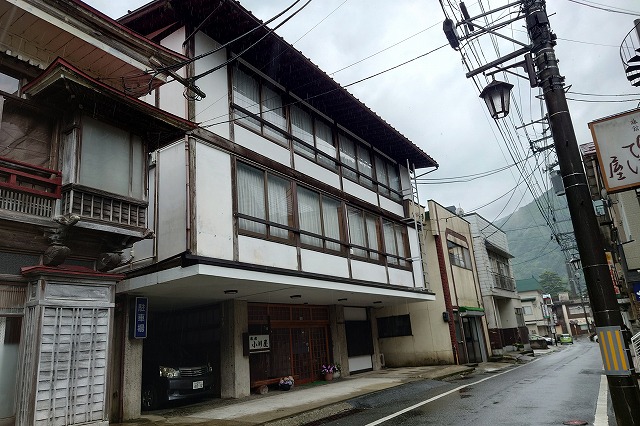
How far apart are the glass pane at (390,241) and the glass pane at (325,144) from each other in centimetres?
404

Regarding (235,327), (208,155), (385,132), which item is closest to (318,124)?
(385,132)

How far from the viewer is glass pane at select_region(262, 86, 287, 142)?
13.6 metres

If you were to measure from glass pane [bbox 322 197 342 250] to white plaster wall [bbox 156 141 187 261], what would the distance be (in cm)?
532

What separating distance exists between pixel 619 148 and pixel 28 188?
33.5 ft

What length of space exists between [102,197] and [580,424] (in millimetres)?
10012

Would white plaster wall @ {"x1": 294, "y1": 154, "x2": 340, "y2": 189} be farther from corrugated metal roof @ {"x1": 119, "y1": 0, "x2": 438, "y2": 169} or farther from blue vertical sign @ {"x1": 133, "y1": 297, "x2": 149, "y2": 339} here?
blue vertical sign @ {"x1": 133, "y1": 297, "x2": 149, "y2": 339}

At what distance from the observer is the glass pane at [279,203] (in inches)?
491

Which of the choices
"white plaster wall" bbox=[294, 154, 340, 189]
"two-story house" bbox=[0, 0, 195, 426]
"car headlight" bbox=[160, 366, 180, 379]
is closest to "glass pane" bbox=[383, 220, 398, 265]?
"white plaster wall" bbox=[294, 154, 340, 189]

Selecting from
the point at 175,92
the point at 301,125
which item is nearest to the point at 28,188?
the point at 175,92

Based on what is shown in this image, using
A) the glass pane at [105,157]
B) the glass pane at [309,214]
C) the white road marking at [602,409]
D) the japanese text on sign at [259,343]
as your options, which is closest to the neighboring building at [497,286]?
the white road marking at [602,409]

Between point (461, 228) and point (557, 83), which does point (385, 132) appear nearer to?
point (461, 228)

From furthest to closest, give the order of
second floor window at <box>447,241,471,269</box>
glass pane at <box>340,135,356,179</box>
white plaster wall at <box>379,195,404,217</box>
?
1. second floor window at <box>447,241,471,269</box>
2. white plaster wall at <box>379,195,404,217</box>
3. glass pane at <box>340,135,356,179</box>

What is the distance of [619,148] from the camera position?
7.32 meters

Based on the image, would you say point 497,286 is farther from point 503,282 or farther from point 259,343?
point 259,343
